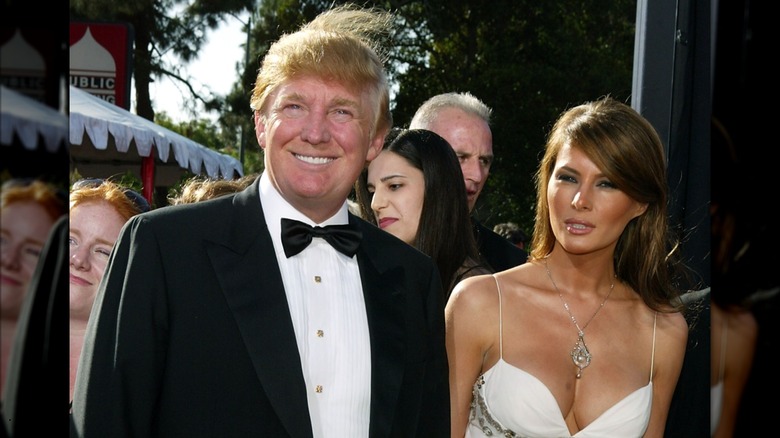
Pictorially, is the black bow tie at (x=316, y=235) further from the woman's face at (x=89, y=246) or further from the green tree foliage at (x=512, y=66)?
the green tree foliage at (x=512, y=66)

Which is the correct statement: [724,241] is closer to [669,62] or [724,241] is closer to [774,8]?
[774,8]

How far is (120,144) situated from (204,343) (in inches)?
225

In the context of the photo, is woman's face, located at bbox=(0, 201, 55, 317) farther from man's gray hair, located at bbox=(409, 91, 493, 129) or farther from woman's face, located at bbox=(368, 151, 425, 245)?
man's gray hair, located at bbox=(409, 91, 493, 129)

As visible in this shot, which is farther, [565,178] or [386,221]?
[386,221]

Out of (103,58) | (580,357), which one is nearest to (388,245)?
(580,357)

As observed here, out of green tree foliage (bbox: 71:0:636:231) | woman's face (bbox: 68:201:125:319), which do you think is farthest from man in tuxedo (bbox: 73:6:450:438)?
green tree foliage (bbox: 71:0:636:231)

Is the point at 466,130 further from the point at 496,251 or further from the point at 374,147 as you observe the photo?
the point at 374,147

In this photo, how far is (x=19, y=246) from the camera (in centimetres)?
36

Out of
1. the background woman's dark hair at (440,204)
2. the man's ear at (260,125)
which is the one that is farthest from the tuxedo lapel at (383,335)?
the background woman's dark hair at (440,204)

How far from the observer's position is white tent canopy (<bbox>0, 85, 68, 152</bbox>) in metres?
0.35

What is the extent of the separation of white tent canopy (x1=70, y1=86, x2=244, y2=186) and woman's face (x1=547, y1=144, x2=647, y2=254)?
4.47m

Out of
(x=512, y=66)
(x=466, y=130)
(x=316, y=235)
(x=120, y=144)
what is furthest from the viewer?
(x=512, y=66)

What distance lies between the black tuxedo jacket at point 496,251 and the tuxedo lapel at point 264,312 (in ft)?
5.83

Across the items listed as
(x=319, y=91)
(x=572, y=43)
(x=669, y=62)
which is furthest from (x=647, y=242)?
(x=572, y=43)
